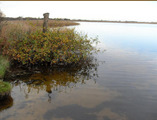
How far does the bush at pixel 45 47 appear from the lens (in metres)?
11.7

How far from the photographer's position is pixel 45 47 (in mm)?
11609

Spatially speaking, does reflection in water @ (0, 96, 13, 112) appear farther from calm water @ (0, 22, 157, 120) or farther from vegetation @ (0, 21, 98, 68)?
vegetation @ (0, 21, 98, 68)

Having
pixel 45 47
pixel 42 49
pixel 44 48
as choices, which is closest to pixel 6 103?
pixel 42 49

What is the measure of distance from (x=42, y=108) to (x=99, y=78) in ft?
16.7

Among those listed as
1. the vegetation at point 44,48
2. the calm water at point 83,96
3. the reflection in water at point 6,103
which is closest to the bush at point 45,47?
the vegetation at point 44,48

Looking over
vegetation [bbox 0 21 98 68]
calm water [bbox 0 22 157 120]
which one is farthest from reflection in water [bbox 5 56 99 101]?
vegetation [bbox 0 21 98 68]

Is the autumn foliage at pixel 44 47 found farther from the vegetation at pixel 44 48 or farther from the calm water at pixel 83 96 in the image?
the calm water at pixel 83 96

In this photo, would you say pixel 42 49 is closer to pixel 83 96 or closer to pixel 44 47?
pixel 44 47

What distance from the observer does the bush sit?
11711mm

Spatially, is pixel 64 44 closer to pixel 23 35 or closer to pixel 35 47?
pixel 35 47

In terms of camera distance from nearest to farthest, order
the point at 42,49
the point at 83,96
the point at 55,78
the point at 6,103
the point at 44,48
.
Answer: the point at 6,103
the point at 83,96
the point at 55,78
the point at 42,49
the point at 44,48

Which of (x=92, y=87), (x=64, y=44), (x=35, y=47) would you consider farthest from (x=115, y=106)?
(x=35, y=47)

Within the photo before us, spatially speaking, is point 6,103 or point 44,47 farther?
point 44,47

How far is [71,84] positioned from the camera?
9.81 metres
